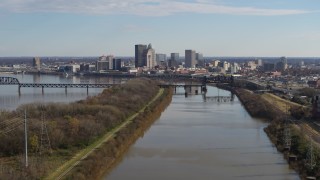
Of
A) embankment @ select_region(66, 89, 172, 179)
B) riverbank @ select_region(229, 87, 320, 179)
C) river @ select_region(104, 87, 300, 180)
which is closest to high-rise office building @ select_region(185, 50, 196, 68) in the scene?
riverbank @ select_region(229, 87, 320, 179)

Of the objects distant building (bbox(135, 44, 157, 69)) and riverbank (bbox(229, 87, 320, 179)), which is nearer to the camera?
riverbank (bbox(229, 87, 320, 179))

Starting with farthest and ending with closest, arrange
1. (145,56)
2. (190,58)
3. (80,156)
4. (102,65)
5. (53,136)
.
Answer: (190,58)
(145,56)
(102,65)
(53,136)
(80,156)

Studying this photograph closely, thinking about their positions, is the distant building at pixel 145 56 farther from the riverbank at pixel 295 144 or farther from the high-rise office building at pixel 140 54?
the riverbank at pixel 295 144

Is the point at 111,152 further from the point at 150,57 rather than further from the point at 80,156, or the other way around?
the point at 150,57

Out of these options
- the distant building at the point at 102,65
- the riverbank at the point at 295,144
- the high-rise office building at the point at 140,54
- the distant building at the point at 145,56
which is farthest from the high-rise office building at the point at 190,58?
the riverbank at the point at 295,144

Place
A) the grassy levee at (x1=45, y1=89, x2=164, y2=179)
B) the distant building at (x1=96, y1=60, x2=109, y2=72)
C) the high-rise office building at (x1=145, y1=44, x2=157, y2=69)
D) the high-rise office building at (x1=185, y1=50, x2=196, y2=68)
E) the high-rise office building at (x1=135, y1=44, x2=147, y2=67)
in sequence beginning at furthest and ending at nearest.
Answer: the high-rise office building at (x1=185, y1=50, x2=196, y2=68), the high-rise office building at (x1=135, y1=44, x2=147, y2=67), the high-rise office building at (x1=145, y1=44, x2=157, y2=69), the distant building at (x1=96, y1=60, x2=109, y2=72), the grassy levee at (x1=45, y1=89, x2=164, y2=179)

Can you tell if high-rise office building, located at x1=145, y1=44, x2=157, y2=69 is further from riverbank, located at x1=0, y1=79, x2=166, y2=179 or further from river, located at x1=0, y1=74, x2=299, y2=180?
riverbank, located at x1=0, y1=79, x2=166, y2=179

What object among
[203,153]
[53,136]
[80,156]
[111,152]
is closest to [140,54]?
[203,153]

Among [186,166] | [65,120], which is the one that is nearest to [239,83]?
[65,120]
